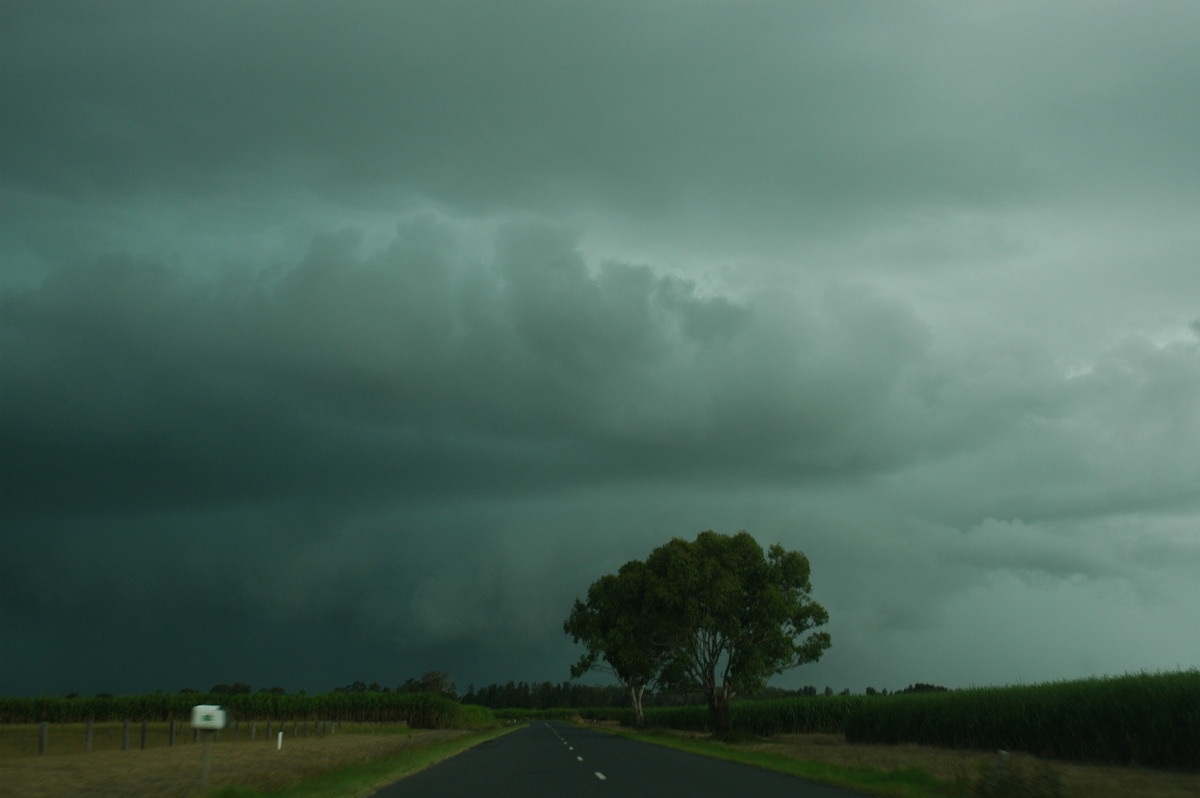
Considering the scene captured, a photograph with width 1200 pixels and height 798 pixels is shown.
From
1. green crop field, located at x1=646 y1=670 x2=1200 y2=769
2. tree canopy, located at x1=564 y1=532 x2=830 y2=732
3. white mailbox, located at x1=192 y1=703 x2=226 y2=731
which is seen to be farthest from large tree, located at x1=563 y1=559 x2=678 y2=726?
white mailbox, located at x1=192 y1=703 x2=226 y2=731

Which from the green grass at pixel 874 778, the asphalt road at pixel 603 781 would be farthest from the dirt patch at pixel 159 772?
the green grass at pixel 874 778

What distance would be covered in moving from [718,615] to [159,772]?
39235 millimetres

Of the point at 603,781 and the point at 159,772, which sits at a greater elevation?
the point at 603,781

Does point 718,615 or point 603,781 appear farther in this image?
point 718,615

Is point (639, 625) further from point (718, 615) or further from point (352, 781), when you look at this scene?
point (352, 781)

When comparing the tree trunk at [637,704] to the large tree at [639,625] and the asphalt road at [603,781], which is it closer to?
the large tree at [639,625]

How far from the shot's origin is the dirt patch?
68.7 feet

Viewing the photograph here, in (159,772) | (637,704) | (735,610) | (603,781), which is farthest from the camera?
(637,704)

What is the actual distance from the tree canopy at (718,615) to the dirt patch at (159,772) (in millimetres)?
Result: 25336

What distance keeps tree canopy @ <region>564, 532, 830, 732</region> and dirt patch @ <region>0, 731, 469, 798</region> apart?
83.1ft

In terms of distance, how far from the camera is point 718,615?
60.8 meters

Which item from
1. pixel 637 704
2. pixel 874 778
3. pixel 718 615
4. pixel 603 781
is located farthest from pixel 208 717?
pixel 637 704

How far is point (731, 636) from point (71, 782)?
43.3 m

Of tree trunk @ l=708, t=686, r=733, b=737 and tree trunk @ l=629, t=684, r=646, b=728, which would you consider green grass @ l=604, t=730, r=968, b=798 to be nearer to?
tree trunk @ l=708, t=686, r=733, b=737
